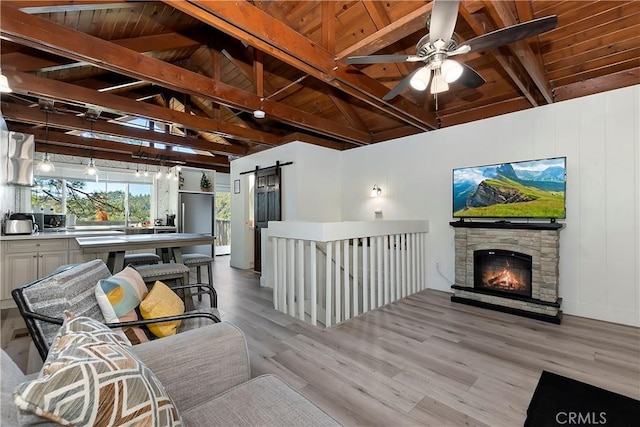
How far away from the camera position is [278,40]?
2.51 meters

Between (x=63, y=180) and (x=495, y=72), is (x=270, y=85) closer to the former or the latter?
(x=495, y=72)

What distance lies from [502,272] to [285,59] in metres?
3.81

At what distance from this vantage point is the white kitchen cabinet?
145 inches

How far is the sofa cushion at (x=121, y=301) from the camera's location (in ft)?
5.29

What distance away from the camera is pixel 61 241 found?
4016 mm

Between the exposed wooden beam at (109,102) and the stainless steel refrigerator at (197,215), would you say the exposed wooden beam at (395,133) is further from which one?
the stainless steel refrigerator at (197,215)

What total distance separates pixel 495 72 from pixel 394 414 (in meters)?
4.53

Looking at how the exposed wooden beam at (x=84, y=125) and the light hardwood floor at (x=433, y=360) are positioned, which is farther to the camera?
the exposed wooden beam at (x=84, y=125)

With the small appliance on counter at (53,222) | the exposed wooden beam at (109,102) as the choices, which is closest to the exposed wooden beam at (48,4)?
the exposed wooden beam at (109,102)

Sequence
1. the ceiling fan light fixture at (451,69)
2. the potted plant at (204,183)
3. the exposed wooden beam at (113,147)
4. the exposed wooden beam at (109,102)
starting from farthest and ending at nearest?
the potted plant at (204,183)
the exposed wooden beam at (113,147)
the exposed wooden beam at (109,102)
the ceiling fan light fixture at (451,69)

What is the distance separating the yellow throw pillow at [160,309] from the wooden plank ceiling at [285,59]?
2.12 m

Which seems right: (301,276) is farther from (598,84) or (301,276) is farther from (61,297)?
(598,84)

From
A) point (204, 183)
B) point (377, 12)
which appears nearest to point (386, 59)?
point (377, 12)

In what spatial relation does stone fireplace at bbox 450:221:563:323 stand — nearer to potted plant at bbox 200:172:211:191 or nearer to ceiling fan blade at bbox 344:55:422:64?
ceiling fan blade at bbox 344:55:422:64
